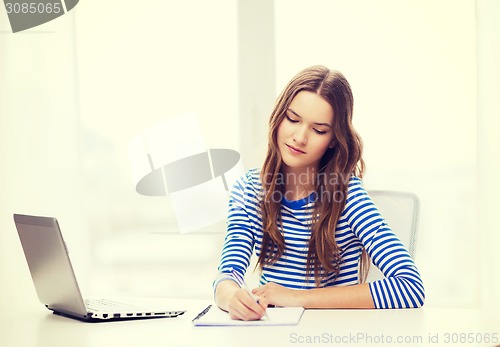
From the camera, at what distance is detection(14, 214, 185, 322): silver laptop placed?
4.68 ft

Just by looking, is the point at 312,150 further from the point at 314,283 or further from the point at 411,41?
the point at 411,41

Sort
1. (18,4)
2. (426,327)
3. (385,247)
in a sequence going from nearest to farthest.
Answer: (426,327), (385,247), (18,4)

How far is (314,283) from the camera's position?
183 centimetres

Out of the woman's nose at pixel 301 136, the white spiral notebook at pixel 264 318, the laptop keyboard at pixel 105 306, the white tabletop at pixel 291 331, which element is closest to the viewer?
the white tabletop at pixel 291 331

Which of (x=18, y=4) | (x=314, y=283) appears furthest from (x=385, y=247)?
(x=18, y=4)

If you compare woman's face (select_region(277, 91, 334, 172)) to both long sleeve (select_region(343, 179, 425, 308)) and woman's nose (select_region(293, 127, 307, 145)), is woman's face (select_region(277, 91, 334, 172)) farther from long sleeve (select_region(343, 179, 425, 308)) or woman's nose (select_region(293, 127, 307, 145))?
long sleeve (select_region(343, 179, 425, 308))

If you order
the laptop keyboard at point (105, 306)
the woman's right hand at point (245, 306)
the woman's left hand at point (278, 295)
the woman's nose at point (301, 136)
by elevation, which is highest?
the woman's nose at point (301, 136)

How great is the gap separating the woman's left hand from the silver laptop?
19 cm

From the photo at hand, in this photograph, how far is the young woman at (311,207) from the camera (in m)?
1.72

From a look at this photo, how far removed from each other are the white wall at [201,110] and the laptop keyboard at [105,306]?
1343 mm

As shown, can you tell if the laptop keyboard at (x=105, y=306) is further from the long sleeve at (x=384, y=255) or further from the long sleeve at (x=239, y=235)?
the long sleeve at (x=384, y=255)

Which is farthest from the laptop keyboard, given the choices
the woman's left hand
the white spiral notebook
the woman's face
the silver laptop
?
the woman's face

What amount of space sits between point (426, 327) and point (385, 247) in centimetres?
34

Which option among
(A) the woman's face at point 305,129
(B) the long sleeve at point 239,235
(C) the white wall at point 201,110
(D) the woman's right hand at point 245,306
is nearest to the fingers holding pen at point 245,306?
(D) the woman's right hand at point 245,306
